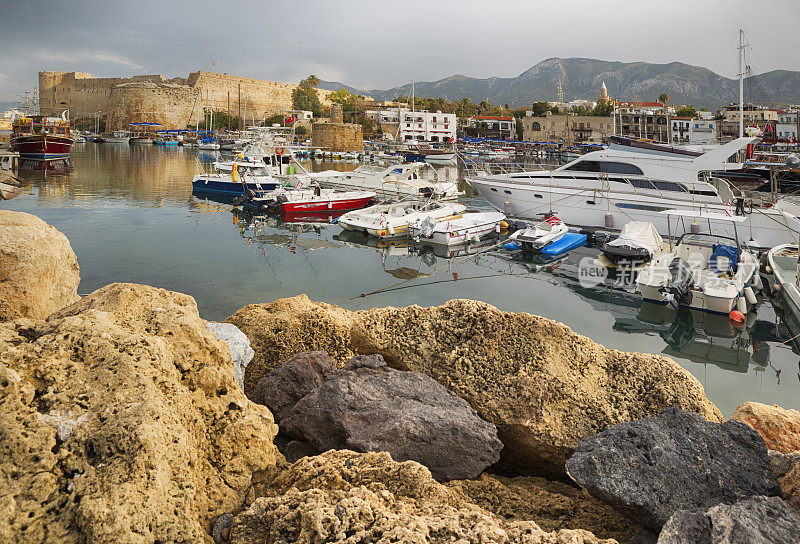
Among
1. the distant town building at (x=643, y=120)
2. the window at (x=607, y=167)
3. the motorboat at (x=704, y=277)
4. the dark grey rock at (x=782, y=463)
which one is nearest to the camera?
the dark grey rock at (x=782, y=463)

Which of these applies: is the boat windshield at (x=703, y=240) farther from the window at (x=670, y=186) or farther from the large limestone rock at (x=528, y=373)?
the large limestone rock at (x=528, y=373)

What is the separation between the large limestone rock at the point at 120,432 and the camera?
212 cm

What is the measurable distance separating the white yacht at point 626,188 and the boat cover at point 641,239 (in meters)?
1.61

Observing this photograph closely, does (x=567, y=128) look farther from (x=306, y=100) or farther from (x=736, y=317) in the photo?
(x=736, y=317)

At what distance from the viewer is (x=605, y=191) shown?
1853 centimetres

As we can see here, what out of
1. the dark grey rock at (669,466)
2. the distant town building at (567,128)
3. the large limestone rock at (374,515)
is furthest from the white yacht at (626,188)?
the distant town building at (567,128)

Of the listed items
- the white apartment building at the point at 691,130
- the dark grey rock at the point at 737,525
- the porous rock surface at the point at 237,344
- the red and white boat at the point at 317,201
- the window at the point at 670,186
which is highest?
the white apartment building at the point at 691,130

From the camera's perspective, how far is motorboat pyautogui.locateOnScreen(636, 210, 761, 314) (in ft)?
35.9

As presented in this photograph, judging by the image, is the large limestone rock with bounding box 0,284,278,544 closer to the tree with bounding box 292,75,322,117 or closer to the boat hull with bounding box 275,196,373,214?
the boat hull with bounding box 275,196,373,214

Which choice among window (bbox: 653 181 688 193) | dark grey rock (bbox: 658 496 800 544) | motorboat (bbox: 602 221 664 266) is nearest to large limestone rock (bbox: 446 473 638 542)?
dark grey rock (bbox: 658 496 800 544)

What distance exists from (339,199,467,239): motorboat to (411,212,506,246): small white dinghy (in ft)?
0.96

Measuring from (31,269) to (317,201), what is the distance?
59.2ft

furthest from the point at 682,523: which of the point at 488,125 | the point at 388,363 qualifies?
the point at 488,125

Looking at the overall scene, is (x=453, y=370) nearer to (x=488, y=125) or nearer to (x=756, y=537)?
(x=756, y=537)
